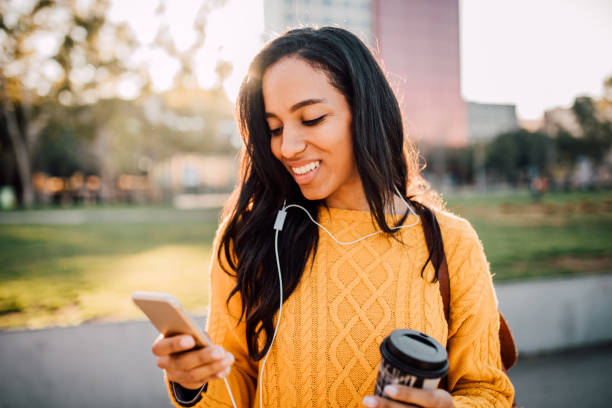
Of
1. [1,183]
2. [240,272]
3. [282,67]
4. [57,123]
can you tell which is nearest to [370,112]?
[282,67]

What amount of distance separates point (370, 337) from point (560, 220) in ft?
42.3

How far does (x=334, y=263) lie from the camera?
1.52 meters

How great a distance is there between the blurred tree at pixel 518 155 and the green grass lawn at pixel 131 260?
18558 millimetres

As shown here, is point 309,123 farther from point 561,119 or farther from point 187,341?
point 561,119

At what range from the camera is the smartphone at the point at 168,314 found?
36.7 inches

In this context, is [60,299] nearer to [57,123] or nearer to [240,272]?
[240,272]

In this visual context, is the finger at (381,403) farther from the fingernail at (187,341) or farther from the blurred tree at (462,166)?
the blurred tree at (462,166)

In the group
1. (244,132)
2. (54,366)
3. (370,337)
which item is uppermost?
(244,132)

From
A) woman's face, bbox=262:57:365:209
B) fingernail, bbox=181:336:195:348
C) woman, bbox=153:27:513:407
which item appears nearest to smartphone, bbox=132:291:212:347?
fingernail, bbox=181:336:195:348

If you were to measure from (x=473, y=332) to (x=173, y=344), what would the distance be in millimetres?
1037

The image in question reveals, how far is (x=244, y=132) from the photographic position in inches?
70.6

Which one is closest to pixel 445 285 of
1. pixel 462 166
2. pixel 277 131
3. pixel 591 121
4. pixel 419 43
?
pixel 277 131

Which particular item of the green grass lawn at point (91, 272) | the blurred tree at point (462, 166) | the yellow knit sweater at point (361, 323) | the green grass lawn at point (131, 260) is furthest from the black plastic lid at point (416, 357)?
the blurred tree at point (462, 166)

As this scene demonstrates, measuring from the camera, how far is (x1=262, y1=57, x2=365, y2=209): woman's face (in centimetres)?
145
